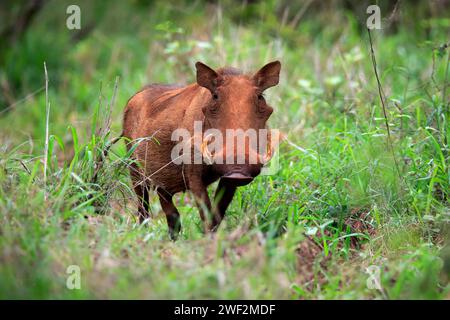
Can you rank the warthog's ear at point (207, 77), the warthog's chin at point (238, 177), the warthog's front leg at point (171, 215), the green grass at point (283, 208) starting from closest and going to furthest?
the green grass at point (283, 208), the warthog's chin at point (238, 177), the warthog's ear at point (207, 77), the warthog's front leg at point (171, 215)

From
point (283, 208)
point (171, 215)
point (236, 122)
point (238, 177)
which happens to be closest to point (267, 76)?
point (236, 122)

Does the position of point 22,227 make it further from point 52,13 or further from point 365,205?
point 52,13

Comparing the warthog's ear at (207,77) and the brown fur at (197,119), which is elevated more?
the warthog's ear at (207,77)

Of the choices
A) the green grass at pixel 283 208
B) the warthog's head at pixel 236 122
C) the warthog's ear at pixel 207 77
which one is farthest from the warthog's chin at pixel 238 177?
the warthog's ear at pixel 207 77

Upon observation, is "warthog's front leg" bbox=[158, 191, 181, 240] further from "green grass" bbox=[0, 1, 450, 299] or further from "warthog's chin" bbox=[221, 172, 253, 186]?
"warthog's chin" bbox=[221, 172, 253, 186]

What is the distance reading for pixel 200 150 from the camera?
4.19 m

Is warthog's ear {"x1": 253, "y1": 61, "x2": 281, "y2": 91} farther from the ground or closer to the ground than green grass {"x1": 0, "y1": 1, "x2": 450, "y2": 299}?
farther from the ground

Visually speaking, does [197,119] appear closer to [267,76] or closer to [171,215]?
[267,76]

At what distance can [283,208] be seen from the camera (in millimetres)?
4836

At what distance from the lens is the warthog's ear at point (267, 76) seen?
4.37m

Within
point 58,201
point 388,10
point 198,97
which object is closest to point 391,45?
point 388,10

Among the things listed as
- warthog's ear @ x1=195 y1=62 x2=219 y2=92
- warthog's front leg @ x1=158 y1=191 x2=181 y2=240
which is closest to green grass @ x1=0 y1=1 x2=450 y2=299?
warthog's front leg @ x1=158 y1=191 x2=181 y2=240

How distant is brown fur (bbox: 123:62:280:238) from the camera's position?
4.16 m

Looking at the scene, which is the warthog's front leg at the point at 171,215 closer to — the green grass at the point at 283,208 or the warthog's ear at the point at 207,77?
the green grass at the point at 283,208
